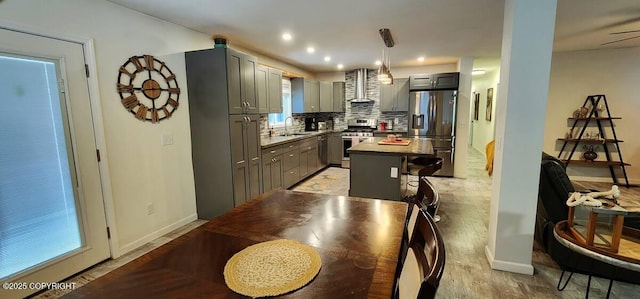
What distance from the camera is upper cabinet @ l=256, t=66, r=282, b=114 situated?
13.8 ft

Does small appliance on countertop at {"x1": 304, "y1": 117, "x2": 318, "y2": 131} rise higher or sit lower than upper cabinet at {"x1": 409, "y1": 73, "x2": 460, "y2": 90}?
lower

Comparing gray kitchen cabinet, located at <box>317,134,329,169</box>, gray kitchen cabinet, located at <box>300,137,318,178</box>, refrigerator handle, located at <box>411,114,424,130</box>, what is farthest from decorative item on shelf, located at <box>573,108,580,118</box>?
Result: gray kitchen cabinet, located at <box>300,137,318,178</box>

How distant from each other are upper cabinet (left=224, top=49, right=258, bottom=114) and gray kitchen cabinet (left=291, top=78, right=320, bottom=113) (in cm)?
235

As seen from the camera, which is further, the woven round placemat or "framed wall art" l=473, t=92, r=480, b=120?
"framed wall art" l=473, t=92, r=480, b=120

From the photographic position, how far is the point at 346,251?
1.18m

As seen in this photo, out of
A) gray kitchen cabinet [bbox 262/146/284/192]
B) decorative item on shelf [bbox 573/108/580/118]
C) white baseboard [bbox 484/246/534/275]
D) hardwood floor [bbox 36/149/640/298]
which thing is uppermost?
decorative item on shelf [bbox 573/108/580/118]

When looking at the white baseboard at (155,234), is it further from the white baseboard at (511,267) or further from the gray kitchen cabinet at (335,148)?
the gray kitchen cabinet at (335,148)

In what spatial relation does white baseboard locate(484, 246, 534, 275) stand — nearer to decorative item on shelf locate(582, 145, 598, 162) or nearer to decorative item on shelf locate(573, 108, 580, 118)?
decorative item on shelf locate(582, 145, 598, 162)

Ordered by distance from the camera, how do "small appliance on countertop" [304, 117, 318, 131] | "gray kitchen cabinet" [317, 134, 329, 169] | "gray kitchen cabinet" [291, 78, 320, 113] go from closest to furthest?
1. "gray kitchen cabinet" [291, 78, 320, 113]
2. "gray kitchen cabinet" [317, 134, 329, 169]
3. "small appliance on countertop" [304, 117, 318, 131]

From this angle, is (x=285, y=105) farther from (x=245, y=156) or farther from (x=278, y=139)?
(x=245, y=156)

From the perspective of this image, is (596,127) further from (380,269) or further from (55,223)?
(55,223)

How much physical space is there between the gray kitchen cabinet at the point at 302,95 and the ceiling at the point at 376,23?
3.97ft

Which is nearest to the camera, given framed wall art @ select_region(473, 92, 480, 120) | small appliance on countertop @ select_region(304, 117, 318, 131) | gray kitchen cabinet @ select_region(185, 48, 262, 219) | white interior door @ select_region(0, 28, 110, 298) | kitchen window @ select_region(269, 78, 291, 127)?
white interior door @ select_region(0, 28, 110, 298)

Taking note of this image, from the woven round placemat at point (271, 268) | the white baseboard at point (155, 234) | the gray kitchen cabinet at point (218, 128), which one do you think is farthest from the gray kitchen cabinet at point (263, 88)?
the woven round placemat at point (271, 268)
